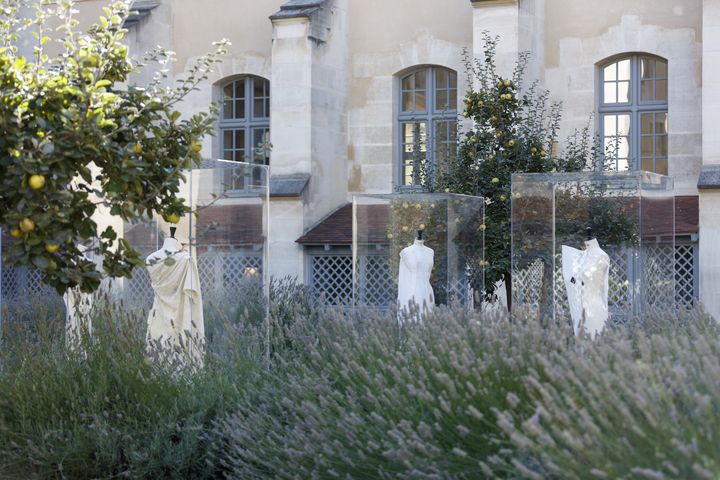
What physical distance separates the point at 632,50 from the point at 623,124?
1.25 meters

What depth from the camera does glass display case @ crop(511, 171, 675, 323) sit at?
1173 centimetres

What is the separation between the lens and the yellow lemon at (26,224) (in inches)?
218

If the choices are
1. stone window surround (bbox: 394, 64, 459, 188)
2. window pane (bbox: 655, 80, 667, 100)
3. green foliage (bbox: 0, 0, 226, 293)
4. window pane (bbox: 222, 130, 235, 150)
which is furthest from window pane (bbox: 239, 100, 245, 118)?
green foliage (bbox: 0, 0, 226, 293)

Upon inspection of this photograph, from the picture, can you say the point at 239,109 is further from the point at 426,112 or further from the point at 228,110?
the point at 426,112

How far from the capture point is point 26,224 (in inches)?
218

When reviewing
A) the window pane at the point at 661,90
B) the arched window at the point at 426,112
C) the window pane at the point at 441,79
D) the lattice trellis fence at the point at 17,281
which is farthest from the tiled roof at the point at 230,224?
the window pane at the point at 441,79

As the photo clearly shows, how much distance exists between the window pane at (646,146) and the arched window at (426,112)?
3285 millimetres

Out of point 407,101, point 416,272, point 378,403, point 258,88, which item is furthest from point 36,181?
point 258,88

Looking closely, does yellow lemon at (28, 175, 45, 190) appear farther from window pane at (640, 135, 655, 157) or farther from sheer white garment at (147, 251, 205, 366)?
window pane at (640, 135, 655, 157)

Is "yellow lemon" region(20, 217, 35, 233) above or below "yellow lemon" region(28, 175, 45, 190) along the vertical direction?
below

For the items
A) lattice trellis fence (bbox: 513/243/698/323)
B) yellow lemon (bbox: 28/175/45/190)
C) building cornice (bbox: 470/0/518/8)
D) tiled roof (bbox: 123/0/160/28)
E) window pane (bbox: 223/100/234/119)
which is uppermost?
tiled roof (bbox: 123/0/160/28)

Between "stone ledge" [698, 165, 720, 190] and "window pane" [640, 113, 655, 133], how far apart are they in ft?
7.95

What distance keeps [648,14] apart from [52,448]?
14.4 m

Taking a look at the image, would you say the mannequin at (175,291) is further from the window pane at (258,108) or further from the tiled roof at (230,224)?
the window pane at (258,108)
